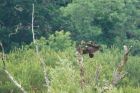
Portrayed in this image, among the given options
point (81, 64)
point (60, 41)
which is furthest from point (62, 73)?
point (60, 41)

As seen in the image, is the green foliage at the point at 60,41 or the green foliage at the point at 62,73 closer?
the green foliage at the point at 62,73

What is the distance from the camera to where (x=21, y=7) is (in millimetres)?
19641

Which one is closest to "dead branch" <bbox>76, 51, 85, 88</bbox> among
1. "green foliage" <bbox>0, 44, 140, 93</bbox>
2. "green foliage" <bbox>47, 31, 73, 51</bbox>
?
"green foliage" <bbox>0, 44, 140, 93</bbox>

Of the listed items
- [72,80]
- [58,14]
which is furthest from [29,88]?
[58,14]

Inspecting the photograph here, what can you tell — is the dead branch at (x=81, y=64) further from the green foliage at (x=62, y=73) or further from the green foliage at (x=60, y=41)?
the green foliage at (x=60, y=41)

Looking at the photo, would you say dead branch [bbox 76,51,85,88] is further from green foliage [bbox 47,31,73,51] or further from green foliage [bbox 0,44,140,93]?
green foliage [bbox 47,31,73,51]

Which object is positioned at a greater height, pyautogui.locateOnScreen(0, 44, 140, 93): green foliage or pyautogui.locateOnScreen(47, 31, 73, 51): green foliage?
pyautogui.locateOnScreen(0, 44, 140, 93): green foliage

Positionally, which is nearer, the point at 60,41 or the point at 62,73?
the point at 62,73

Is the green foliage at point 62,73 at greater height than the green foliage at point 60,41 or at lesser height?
greater

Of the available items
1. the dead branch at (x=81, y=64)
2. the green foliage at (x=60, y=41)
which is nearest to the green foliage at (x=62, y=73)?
the dead branch at (x=81, y=64)

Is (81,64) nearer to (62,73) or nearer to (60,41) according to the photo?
(62,73)

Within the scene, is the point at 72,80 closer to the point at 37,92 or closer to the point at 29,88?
the point at 37,92

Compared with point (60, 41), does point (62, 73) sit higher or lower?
higher

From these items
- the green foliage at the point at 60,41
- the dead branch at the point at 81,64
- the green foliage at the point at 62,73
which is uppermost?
the dead branch at the point at 81,64
